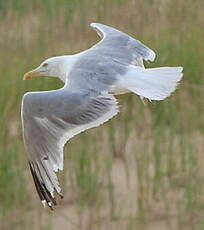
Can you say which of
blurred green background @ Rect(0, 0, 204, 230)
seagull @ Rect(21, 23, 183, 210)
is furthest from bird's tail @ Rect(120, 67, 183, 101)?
blurred green background @ Rect(0, 0, 204, 230)

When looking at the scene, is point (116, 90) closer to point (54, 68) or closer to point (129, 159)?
point (54, 68)

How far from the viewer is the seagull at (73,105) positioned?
3439mm

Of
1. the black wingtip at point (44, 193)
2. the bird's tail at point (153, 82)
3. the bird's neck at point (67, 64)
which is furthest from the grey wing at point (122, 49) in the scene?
the black wingtip at point (44, 193)

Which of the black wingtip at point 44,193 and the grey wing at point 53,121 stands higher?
the grey wing at point 53,121

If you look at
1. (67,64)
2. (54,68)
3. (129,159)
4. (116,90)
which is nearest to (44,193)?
(116,90)

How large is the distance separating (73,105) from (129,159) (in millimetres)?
1624

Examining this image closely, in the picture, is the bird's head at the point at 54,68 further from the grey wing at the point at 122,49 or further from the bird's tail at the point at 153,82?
the bird's tail at the point at 153,82

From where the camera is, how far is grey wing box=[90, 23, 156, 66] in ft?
12.8

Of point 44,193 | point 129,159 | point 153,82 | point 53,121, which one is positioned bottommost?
point 129,159

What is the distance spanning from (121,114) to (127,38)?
99 centimetres

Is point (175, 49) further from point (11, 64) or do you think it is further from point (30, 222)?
Result: point (30, 222)

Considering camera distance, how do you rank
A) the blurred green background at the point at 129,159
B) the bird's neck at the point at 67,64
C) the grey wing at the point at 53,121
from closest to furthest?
the grey wing at the point at 53,121 → the bird's neck at the point at 67,64 → the blurred green background at the point at 129,159

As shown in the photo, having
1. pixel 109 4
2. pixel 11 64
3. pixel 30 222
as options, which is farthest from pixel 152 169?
pixel 109 4

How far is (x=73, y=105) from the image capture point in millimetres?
3426
